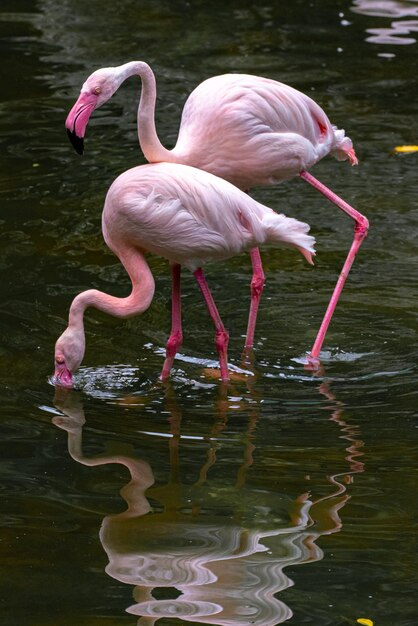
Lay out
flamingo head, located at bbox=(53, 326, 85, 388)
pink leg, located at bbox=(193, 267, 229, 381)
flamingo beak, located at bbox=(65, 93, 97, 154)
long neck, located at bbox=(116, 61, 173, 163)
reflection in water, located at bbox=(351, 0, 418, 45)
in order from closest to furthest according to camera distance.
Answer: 1. flamingo beak, located at bbox=(65, 93, 97, 154)
2. flamingo head, located at bbox=(53, 326, 85, 388)
3. long neck, located at bbox=(116, 61, 173, 163)
4. pink leg, located at bbox=(193, 267, 229, 381)
5. reflection in water, located at bbox=(351, 0, 418, 45)

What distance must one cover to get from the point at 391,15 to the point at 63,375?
696 centimetres

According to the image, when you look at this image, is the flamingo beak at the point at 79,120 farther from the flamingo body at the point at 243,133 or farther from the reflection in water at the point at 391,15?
the reflection in water at the point at 391,15

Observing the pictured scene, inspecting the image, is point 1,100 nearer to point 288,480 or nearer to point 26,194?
point 26,194

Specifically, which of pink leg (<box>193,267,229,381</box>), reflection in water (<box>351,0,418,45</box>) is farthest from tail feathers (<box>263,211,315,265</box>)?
reflection in water (<box>351,0,418,45</box>)

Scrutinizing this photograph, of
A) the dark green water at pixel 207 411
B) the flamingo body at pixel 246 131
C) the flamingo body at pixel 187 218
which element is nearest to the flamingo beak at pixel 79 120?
the flamingo body at pixel 187 218

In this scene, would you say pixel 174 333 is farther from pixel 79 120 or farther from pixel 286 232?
pixel 79 120

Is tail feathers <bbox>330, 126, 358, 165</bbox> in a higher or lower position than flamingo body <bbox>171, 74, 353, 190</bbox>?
lower

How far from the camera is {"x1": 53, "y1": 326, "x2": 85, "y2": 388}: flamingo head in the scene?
526cm

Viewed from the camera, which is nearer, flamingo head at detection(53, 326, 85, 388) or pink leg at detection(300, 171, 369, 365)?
flamingo head at detection(53, 326, 85, 388)

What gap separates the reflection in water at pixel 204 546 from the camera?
355 cm

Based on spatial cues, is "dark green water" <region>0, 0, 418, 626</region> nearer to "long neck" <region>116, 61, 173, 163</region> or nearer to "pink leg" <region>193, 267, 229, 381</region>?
"pink leg" <region>193, 267, 229, 381</region>

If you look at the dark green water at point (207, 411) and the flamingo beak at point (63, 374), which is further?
the flamingo beak at point (63, 374)

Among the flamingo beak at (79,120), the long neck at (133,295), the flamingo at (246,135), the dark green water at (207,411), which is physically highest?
the flamingo beak at (79,120)

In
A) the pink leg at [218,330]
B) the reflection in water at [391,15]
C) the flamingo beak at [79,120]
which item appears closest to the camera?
the flamingo beak at [79,120]
